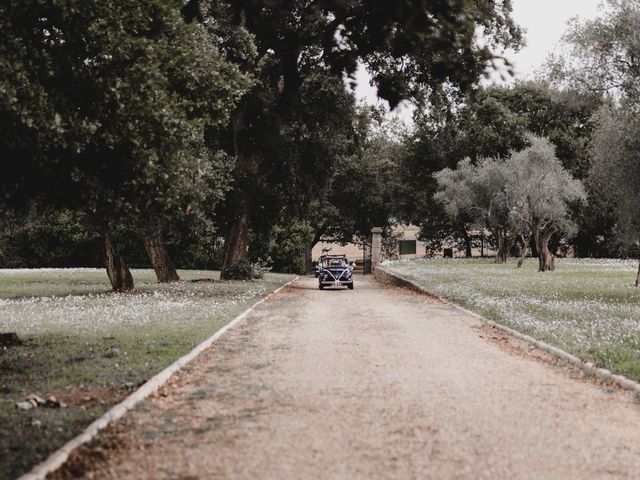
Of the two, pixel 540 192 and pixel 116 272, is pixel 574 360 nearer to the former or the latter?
pixel 116 272

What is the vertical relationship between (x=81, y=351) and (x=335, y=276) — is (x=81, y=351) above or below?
below

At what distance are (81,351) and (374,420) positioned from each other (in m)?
6.30

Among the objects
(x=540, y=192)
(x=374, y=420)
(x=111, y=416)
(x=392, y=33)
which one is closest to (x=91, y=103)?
(x=392, y=33)

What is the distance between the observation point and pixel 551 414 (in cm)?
774

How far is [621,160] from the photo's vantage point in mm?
22562

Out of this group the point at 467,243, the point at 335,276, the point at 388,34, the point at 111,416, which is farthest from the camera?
the point at 467,243

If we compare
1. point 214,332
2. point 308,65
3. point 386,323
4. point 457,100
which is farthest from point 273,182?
point 214,332

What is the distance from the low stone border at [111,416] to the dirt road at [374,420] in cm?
16

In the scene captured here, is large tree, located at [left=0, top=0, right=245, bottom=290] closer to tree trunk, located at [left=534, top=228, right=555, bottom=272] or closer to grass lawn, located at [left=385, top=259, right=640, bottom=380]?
grass lawn, located at [left=385, top=259, right=640, bottom=380]

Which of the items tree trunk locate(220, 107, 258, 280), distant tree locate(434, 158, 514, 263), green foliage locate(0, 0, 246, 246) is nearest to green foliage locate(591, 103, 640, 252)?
tree trunk locate(220, 107, 258, 280)

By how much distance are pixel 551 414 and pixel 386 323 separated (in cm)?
939

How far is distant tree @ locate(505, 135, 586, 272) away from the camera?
46.6m

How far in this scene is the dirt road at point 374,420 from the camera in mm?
5754

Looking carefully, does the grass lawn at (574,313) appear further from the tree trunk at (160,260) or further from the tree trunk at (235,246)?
the tree trunk at (160,260)
